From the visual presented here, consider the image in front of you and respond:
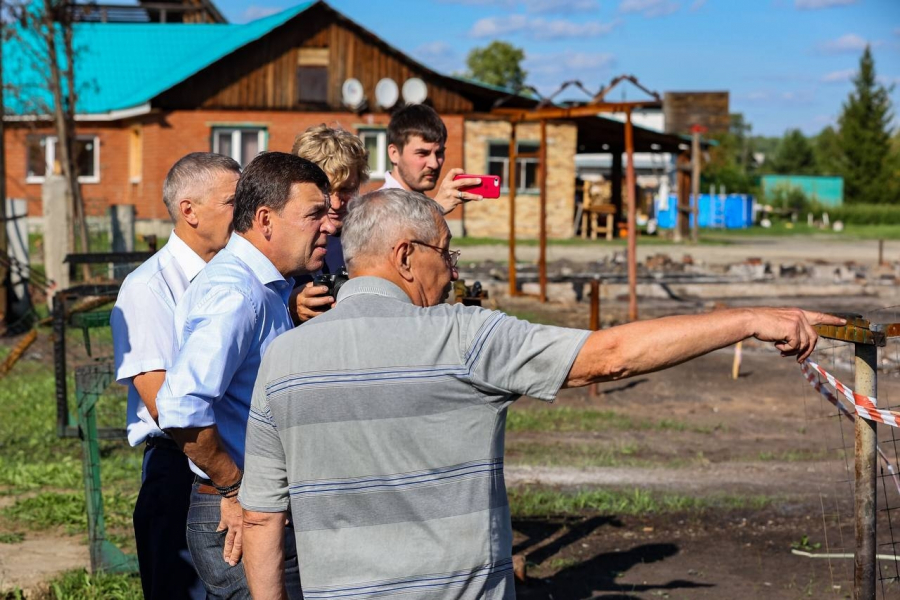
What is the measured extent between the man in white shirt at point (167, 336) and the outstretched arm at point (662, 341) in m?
1.57

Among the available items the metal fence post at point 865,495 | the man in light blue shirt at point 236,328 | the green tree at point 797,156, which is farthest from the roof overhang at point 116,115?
the green tree at point 797,156

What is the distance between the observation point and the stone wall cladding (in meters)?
34.6

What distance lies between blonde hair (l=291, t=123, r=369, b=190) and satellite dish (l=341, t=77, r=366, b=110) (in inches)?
1131

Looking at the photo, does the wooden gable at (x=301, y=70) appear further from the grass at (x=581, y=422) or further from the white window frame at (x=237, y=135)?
the grass at (x=581, y=422)

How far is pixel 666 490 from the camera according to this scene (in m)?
7.66

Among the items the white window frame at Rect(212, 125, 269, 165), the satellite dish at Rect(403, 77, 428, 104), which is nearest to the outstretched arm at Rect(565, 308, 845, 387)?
the satellite dish at Rect(403, 77, 428, 104)

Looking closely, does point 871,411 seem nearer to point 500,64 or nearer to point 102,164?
point 102,164

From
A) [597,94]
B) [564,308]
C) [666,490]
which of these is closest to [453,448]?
[666,490]

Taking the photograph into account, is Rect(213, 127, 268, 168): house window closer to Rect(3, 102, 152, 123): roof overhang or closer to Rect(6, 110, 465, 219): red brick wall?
Rect(6, 110, 465, 219): red brick wall

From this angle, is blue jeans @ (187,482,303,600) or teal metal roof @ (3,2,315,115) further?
teal metal roof @ (3,2,315,115)

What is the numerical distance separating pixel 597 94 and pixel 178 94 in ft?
68.3

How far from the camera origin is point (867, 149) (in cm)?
7169

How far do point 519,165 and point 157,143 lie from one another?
37.2ft

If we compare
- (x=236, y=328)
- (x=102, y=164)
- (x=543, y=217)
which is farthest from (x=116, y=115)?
(x=236, y=328)
